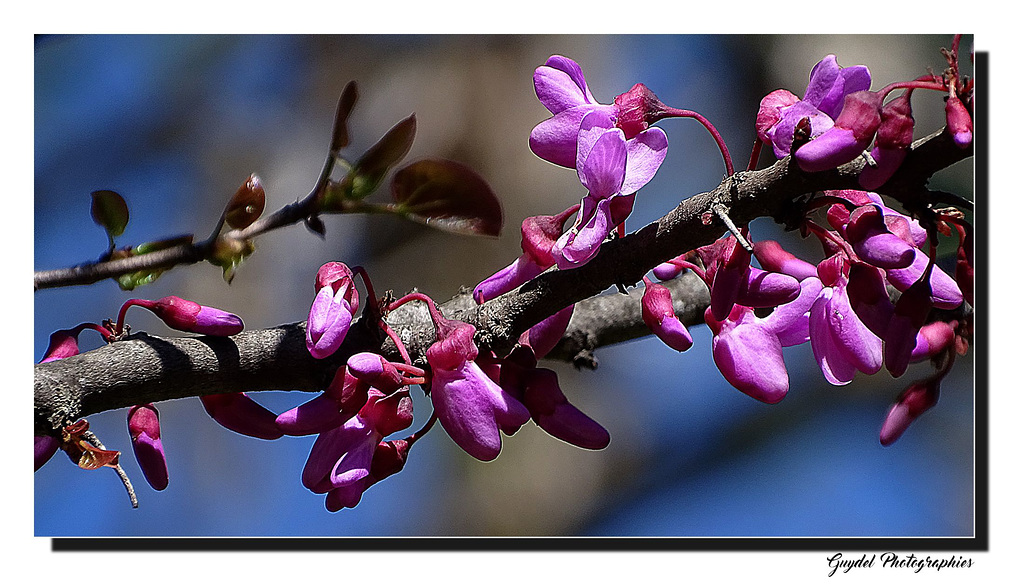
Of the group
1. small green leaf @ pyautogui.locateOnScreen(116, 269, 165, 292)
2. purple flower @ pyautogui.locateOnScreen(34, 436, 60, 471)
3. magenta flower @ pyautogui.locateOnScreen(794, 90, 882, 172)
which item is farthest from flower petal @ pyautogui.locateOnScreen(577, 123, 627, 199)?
purple flower @ pyautogui.locateOnScreen(34, 436, 60, 471)

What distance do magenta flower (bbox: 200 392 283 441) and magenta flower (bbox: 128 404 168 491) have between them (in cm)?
5

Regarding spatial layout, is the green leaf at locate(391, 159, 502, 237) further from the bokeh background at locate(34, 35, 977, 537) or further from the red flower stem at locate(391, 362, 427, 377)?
the bokeh background at locate(34, 35, 977, 537)

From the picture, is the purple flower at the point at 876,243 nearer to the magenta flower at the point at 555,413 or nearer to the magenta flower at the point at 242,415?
the magenta flower at the point at 555,413

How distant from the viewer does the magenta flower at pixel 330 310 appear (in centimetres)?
55

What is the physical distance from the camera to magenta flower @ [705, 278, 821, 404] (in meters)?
0.57

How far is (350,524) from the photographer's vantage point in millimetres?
1244

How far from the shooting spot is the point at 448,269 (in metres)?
2.03

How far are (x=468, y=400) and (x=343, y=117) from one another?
0.21 metres

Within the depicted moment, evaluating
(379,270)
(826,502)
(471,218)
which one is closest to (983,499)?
(826,502)

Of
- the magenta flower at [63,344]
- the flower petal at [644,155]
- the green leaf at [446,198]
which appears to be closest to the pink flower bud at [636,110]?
the flower petal at [644,155]

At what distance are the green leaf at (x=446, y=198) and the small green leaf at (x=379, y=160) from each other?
12 millimetres

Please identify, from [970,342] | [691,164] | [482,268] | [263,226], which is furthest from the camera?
[482,268]
